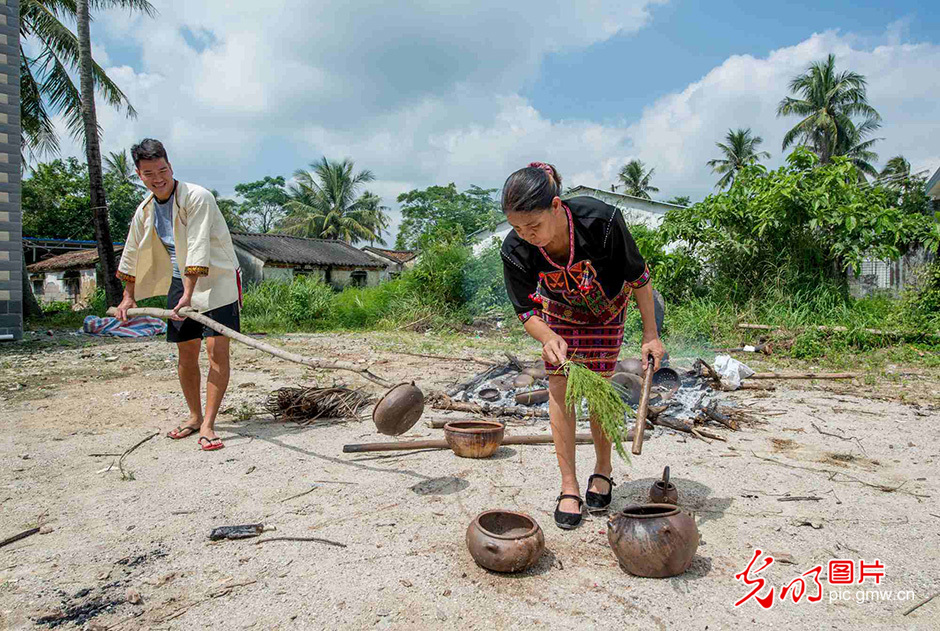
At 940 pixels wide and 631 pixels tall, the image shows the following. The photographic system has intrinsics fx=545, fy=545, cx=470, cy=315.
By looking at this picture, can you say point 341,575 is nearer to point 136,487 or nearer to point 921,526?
point 136,487

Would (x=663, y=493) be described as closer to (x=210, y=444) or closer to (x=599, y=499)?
(x=599, y=499)

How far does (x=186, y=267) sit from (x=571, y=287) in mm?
2580

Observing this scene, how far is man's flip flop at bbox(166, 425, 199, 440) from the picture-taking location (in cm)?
401

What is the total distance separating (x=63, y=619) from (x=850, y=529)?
3.22 metres

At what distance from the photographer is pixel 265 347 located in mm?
3184

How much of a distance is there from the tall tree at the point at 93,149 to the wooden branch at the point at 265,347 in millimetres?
11860

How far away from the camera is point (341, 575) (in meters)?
2.16

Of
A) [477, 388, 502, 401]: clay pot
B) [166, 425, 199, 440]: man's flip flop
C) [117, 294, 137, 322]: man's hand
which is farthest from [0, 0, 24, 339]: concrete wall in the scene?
[477, 388, 502, 401]: clay pot

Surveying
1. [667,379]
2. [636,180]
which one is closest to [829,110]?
[636,180]

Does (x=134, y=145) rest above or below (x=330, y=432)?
above

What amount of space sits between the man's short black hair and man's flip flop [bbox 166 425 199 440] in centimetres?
189

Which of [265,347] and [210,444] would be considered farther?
[210,444]

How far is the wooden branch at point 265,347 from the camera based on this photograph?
296cm

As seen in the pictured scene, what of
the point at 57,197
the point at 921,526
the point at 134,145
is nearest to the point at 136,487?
the point at 134,145
